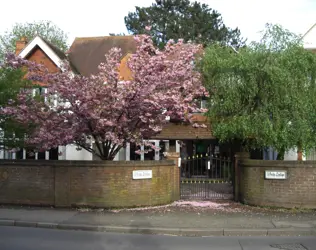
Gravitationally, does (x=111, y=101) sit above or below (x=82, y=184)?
above

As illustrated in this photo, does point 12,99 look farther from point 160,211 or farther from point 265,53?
point 265,53

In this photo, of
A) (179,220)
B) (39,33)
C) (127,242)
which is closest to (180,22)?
(39,33)

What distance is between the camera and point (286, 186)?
1292 cm

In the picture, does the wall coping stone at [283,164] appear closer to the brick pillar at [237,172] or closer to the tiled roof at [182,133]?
the brick pillar at [237,172]

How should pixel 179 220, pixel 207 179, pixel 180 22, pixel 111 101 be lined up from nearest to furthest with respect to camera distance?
pixel 179 220 → pixel 111 101 → pixel 207 179 → pixel 180 22

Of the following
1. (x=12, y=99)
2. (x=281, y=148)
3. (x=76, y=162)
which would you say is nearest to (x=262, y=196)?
(x=281, y=148)

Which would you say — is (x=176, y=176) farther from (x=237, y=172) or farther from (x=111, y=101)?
(x=111, y=101)

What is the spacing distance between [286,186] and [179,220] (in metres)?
3.91

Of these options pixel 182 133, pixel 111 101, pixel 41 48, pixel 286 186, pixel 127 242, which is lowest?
Result: pixel 127 242

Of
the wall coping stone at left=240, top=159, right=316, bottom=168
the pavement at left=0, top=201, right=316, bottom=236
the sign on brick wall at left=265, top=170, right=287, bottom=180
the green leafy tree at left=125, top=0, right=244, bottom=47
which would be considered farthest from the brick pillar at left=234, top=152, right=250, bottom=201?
the green leafy tree at left=125, top=0, right=244, bottom=47

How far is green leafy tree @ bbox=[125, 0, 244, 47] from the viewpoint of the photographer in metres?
42.4

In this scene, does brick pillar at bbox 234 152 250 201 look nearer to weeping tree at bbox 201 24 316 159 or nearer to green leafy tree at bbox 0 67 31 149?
weeping tree at bbox 201 24 316 159

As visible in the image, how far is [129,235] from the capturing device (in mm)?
9625

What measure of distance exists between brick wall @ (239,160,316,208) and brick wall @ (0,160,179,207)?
2.89m
